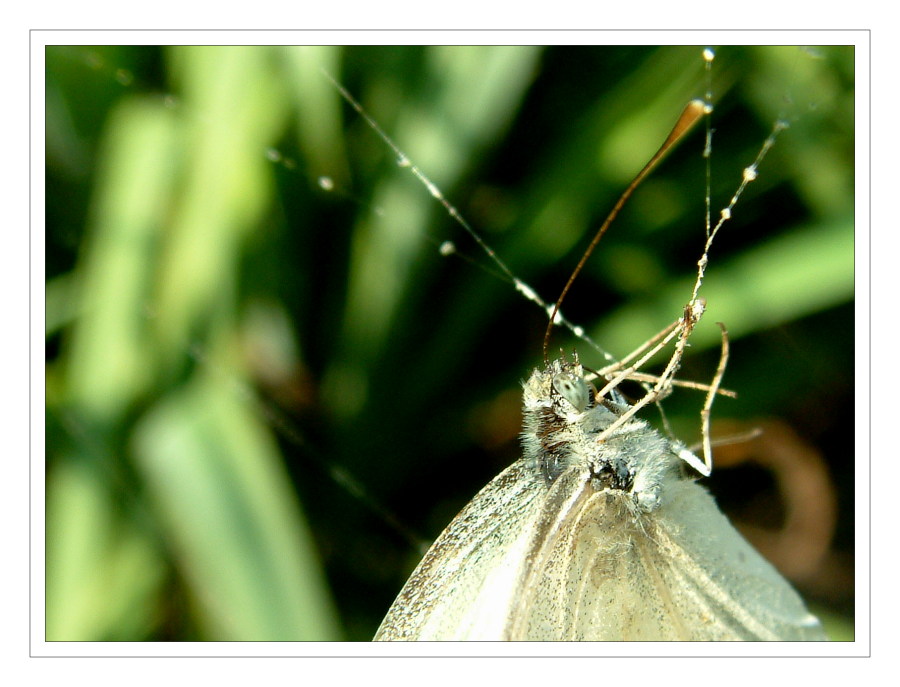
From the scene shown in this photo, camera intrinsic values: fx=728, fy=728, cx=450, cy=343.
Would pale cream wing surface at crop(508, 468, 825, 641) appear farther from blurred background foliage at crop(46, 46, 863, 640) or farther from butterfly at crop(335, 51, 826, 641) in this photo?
blurred background foliage at crop(46, 46, 863, 640)

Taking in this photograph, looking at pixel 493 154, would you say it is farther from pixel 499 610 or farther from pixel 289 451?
pixel 499 610

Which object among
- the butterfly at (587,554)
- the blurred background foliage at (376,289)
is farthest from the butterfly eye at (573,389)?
the blurred background foliage at (376,289)

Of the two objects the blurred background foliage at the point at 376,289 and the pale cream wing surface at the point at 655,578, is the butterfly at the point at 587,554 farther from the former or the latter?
the blurred background foliage at the point at 376,289

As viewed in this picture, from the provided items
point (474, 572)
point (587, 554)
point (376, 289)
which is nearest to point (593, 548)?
point (587, 554)

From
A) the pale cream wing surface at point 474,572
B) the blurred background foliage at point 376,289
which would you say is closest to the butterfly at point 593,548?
the pale cream wing surface at point 474,572

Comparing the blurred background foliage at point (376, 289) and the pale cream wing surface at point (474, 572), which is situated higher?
the blurred background foliage at point (376, 289)

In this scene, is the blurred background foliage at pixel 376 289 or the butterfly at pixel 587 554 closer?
the butterfly at pixel 587 554
